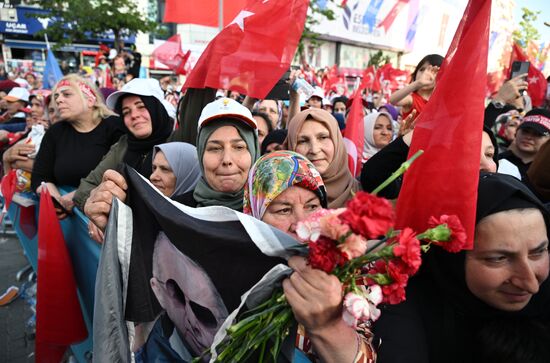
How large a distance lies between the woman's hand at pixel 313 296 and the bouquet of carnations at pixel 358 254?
0.09ft

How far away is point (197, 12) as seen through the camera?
3918mm

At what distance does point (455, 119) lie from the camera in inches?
45.2

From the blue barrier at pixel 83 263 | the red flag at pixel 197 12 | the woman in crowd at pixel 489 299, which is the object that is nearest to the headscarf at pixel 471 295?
the woman in crowd at pixel 489 299

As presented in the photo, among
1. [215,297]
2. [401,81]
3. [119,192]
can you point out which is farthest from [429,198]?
[401,81]

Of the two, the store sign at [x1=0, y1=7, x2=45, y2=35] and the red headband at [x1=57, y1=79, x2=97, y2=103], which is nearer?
the red headband at [x1=57, y1=79, x2=97, y2=103]

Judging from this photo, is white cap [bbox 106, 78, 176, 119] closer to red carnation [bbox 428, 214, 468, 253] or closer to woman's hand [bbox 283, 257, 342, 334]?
woman's hand [bbox 283, 257, 342, 334]

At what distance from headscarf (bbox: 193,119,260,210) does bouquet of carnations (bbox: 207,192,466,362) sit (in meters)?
1.13

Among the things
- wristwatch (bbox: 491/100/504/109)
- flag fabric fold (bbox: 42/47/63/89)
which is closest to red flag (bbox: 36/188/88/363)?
wristwatch (bbox: 491/100/504/109)

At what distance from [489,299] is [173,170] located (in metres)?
1.95

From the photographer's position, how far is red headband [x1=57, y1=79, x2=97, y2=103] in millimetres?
3590

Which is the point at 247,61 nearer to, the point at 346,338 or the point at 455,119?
the point at 455,119

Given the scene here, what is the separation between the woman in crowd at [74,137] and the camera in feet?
10.9

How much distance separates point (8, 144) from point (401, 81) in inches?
433

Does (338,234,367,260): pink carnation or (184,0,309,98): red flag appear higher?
(184,0,309,98): red flag
